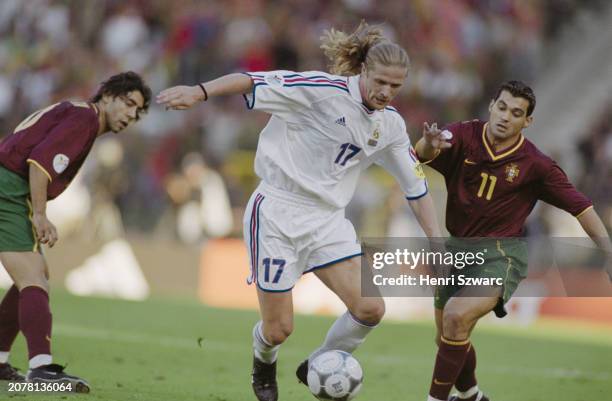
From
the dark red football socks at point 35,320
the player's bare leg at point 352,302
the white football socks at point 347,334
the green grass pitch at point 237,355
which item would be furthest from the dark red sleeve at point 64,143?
the white football socks at point 347,334

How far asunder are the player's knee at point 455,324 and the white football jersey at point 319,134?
3.35ft

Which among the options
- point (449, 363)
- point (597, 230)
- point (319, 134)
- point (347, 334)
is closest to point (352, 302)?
point (347, 334)

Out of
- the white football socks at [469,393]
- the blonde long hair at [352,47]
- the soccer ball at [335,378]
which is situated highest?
the blonde long hair at [352,47]

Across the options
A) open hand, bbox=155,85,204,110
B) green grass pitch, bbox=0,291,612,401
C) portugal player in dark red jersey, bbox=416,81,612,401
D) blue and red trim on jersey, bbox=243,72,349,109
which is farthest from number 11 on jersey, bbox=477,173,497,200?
open hand, bbox=155,85,204,110

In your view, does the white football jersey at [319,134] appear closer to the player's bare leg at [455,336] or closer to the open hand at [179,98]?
the open hand at [179,98]

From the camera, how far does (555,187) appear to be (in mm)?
7504

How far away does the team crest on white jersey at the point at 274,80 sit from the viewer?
7.03m

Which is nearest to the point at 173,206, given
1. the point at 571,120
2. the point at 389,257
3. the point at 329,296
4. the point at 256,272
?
the point at 329,296

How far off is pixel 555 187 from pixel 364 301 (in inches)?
60.1

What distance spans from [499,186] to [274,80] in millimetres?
1706

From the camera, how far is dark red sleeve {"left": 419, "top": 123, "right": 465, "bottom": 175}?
7633 mm

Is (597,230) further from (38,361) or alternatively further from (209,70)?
(209,70)

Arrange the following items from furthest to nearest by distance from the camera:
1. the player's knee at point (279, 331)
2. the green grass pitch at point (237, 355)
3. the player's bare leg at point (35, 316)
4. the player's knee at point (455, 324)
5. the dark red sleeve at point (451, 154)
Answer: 1. the green grass pitch at point (237, 355)
2. the dark red sleeve at point (451, 154)
3. the player's knee at point (279, 331)
4. the player's bare leg at point (35, 316)
5. the player's knee at point (455, 324)

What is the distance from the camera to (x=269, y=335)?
7.37 m
